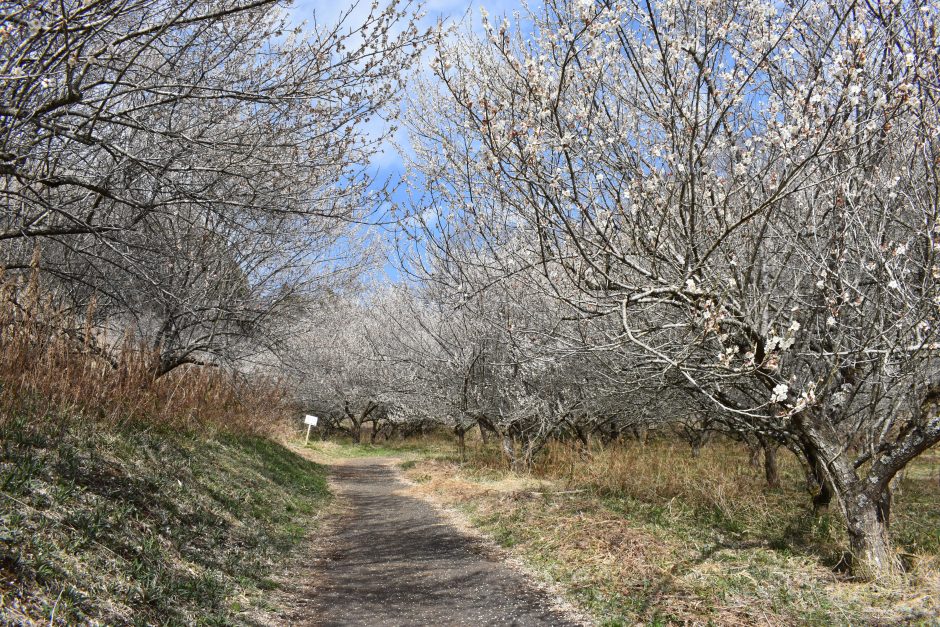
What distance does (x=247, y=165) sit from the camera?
16.1 feet

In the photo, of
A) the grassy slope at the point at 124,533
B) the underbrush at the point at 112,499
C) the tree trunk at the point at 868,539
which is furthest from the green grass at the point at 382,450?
the tree trunk at the point at 868,539

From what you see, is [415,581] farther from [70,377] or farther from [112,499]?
[70,377]

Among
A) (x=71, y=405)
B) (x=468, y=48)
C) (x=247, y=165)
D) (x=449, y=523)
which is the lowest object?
(x=449, y=523)

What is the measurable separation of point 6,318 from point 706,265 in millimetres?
6150

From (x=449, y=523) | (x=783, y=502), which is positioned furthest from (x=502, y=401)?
(x=783, y=502)

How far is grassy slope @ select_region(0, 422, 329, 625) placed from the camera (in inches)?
123

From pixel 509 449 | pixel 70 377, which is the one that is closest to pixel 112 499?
pixel 70 377

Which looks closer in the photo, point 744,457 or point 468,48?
point 468,48

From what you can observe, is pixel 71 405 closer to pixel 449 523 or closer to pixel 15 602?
pixel 15 602

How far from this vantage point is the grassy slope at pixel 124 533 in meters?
3.12

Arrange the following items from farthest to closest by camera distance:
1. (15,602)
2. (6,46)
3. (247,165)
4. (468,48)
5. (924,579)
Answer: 1. (468,48)
2. (247,165)
3. (924,579)
4. (6,46)
5. (15,602)

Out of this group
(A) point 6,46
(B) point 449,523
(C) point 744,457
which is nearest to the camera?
(A) point 6,46

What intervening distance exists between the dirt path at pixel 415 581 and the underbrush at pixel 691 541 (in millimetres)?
450

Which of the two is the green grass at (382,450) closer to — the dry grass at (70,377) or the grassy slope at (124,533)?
the dry grass at (70,377)
